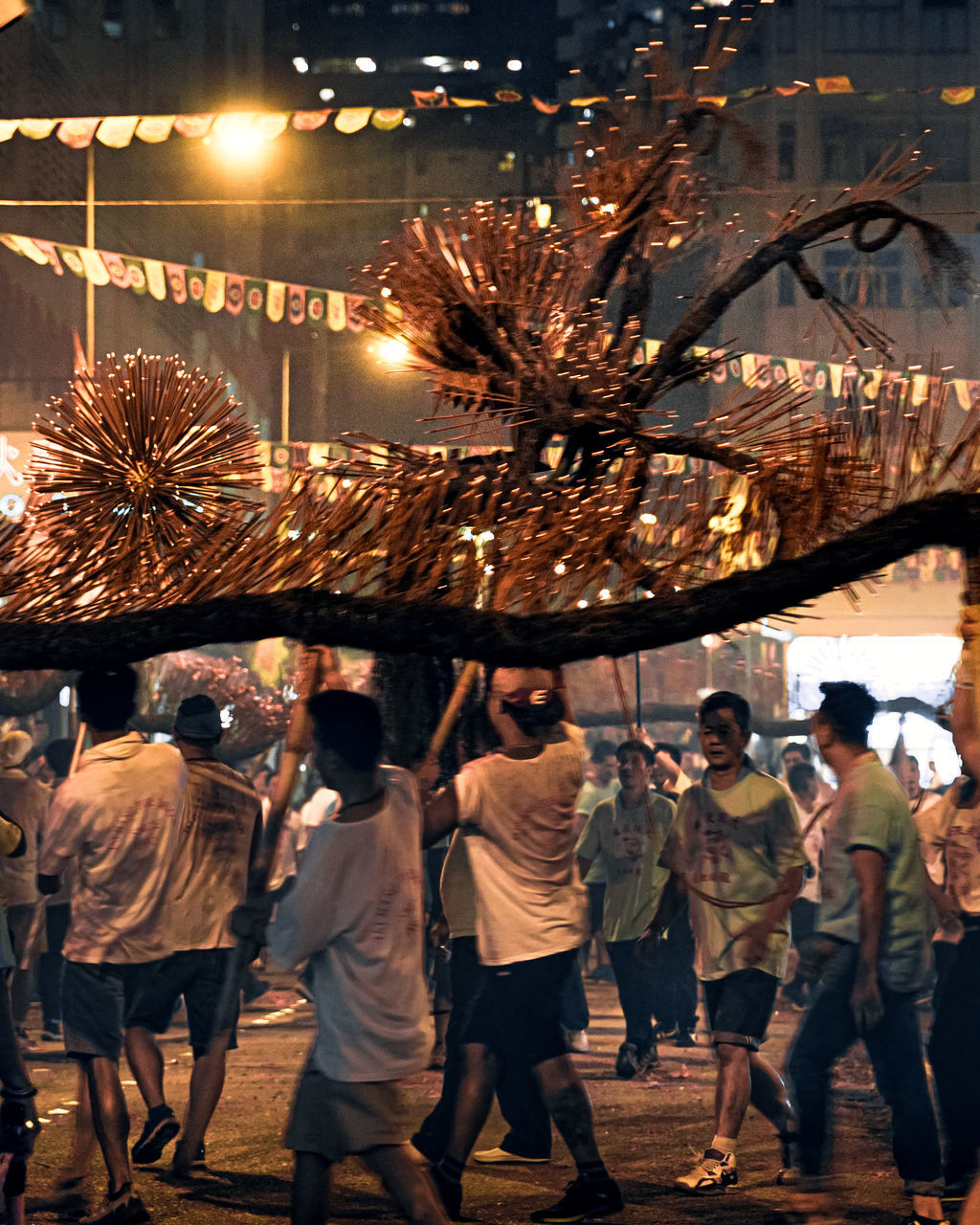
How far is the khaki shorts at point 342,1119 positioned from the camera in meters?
2.90

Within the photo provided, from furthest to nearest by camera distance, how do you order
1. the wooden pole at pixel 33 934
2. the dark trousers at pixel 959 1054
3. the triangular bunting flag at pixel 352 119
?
the triangular bunting flag at pixel 352 119
the wooden pole at pixel 33 934
the dark trousers at pixel 959 1054

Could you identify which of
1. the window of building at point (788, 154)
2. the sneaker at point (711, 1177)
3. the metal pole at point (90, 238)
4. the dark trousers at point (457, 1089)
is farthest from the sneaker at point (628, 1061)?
the metal pole at point (90, 238)

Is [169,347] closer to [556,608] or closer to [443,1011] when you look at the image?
[443,1011]

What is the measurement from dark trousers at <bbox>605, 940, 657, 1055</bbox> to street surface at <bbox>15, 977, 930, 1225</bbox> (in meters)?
0.18

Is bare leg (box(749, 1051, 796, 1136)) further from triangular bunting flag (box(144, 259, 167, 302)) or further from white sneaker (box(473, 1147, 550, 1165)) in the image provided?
triangular bunting flag (box(144, 259, 167, 302))

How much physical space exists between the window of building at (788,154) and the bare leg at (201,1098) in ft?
19.7

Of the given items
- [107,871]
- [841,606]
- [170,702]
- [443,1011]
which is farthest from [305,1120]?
[841,606]

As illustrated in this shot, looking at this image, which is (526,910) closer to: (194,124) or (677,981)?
(677,981)

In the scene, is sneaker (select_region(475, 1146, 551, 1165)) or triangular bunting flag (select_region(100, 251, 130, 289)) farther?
triangular bunting flag (select_region(100, 251, 130, 289))

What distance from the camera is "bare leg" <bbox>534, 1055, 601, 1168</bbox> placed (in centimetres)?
374

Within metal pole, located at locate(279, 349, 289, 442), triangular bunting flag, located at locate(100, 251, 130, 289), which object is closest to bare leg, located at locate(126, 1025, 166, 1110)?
metal pole, located at locate(279, 349, 289, 442)

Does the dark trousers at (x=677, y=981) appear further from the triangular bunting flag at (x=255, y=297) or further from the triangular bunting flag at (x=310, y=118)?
the triangular bunting flag at (x=310, y=118)

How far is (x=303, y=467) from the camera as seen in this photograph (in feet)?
8.39

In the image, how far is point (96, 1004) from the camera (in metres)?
3.88
